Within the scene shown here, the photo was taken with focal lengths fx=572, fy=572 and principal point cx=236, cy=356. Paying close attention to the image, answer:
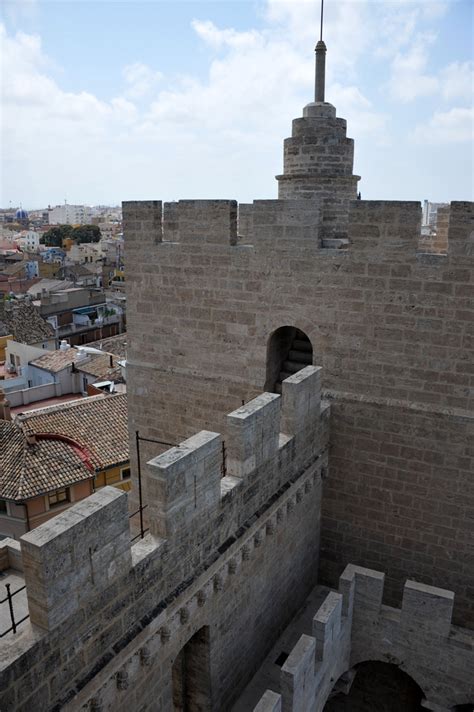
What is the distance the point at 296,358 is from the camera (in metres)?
9.65

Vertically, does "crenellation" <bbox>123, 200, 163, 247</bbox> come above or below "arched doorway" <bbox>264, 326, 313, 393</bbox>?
above

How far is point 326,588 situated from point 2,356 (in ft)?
117

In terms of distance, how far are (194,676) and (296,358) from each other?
16.3 feet

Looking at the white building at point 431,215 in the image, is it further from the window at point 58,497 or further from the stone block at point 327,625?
the window at point 58,497

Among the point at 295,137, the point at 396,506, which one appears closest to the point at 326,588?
the point at 396,506

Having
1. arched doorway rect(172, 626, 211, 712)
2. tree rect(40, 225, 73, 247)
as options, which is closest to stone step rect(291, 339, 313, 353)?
arched doorway rect(172, 626, 211, 712)

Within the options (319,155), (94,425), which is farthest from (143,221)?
(94,425)

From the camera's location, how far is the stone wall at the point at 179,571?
14.1 feet

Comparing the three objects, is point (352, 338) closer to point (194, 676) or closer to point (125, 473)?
point (194, 676)

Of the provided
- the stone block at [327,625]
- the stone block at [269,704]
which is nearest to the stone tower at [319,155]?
the stone block at [327,625]

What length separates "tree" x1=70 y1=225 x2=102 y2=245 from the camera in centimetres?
12006

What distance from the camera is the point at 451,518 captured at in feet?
27.3

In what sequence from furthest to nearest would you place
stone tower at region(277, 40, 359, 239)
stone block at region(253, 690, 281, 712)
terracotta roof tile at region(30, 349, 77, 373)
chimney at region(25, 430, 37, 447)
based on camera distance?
1. terracotta roof tile at region(30, 349, 77, 373)
2. chimney at region(25, 430, 37, 447)
3. stone tower at region(277, 40, 359, 239)
4. stone block at region(253, 690, 281, 712)

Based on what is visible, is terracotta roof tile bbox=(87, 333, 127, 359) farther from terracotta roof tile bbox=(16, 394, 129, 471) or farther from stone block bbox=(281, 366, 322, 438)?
stone block bbox=(281, 366, 322, 438)
